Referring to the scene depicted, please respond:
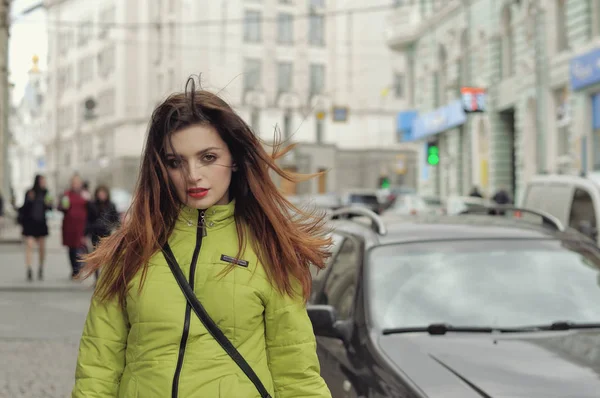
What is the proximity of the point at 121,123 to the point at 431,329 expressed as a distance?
6627 centimetres

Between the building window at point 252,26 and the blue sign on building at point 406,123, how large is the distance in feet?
66.2

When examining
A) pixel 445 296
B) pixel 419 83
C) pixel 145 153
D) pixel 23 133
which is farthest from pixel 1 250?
pixel 23 133

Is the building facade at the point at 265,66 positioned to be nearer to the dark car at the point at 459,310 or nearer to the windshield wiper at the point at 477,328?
the dark car at the point at 459,310

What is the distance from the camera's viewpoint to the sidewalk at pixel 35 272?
15.8 meters

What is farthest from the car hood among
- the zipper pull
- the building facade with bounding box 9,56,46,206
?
the building facade with bounding box 9,56,46,206

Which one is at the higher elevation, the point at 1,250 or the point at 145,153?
the point at 145,153

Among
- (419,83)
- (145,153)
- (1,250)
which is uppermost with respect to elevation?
(419,83)

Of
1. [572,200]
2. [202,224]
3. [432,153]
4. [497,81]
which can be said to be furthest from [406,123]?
[202,224]

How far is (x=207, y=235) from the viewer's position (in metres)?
2.75

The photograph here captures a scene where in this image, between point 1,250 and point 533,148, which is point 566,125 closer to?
point 533,148

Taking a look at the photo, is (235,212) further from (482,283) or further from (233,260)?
(482,283)

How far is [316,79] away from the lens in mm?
69750

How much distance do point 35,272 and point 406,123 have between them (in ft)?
106

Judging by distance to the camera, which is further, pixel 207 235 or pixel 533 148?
pixel 533 148
